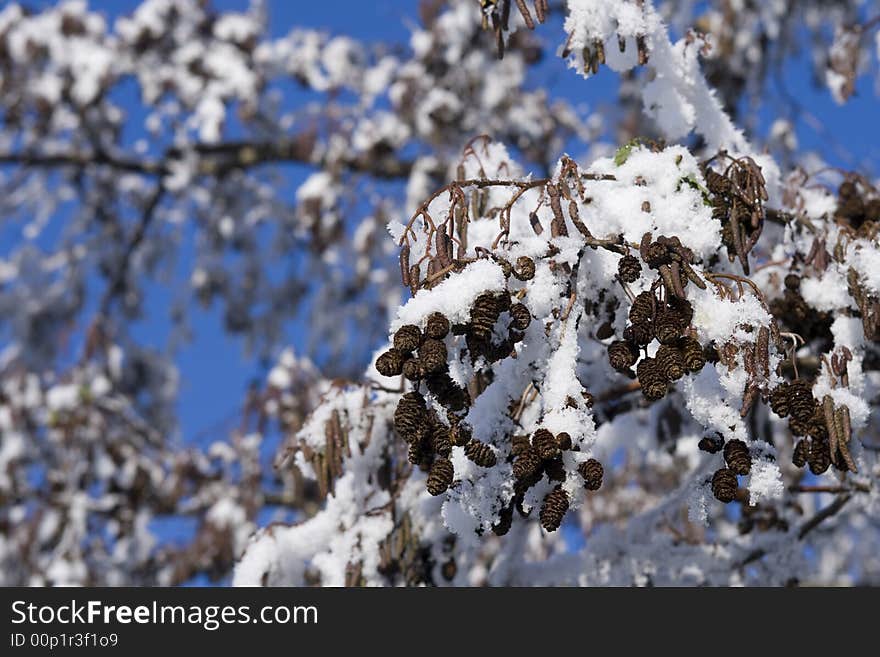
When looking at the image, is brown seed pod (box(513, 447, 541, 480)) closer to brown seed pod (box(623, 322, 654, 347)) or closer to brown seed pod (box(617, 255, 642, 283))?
brown seed pod (box(623, 322, 654, 347))

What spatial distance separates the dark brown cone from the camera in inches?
66.3

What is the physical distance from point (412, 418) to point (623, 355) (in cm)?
38

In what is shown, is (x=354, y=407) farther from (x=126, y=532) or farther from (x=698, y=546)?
(x=126, y=532)

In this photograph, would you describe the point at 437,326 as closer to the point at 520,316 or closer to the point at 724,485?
the point at 520,316

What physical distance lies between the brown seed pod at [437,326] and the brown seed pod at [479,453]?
232 millimetres

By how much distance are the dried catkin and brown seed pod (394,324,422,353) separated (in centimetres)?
25

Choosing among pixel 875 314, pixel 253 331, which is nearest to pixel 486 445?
pixel 875 314

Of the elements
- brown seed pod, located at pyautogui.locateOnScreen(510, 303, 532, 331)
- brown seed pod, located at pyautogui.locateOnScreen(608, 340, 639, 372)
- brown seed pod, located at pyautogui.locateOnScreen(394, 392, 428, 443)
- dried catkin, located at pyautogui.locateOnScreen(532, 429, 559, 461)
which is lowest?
dried catkin, located at pyautogui.locateOnScreen(532, 429, 559, 461)

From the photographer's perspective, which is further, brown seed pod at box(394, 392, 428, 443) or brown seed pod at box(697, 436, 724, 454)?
brown seed pod at box(697, 436, 724, 454)

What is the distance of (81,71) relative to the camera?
7.11 metres

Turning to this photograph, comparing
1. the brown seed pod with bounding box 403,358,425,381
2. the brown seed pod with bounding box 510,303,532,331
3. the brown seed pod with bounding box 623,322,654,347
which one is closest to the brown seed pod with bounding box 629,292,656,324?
the brown seed pod with bounding box 623,322,654,347

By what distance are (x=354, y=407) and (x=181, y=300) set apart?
21.6 feet

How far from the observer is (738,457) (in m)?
1.84

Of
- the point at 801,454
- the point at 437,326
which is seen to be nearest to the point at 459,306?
the point at 437,326
